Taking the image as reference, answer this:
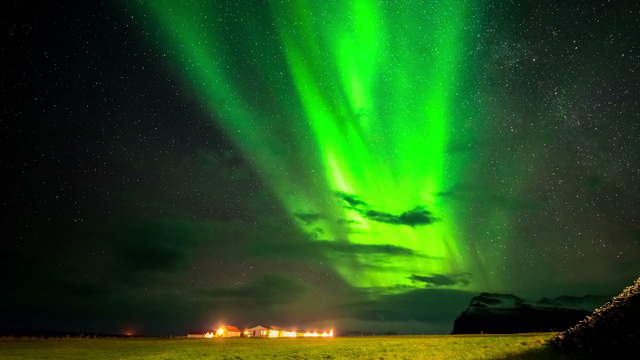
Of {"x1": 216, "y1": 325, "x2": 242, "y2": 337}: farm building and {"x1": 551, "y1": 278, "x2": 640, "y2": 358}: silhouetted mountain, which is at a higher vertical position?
{"x1": 216, "y1": 325, "x2": 242, "y2": 337}: farm building

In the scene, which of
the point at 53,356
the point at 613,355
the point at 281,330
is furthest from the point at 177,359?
the point at 281,330

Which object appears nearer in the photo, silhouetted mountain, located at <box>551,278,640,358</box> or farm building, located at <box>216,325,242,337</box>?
silhouetted mountain, located at <box>551,278,640,358</box>

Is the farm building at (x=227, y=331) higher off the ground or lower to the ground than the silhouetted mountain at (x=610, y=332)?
higher

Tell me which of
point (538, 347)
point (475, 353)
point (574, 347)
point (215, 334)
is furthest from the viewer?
point (215, 334)

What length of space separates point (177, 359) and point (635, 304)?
4181cm

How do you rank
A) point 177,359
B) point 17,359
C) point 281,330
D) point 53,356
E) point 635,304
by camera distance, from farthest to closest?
point 281,330, point 53,356, point 17,359, point 177,359, point 635,304

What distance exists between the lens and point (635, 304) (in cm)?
2750

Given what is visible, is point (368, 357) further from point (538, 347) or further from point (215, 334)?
point (215, 334)

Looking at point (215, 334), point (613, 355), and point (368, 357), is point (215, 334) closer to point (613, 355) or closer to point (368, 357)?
point (368, 357)

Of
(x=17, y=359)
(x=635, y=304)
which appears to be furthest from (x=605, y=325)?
(x=17, y=359)

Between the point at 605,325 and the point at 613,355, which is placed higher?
the point at 605,325

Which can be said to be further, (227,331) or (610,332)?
(227,331)

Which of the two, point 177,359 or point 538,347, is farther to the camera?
point 177,359

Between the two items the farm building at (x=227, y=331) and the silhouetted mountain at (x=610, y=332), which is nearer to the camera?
the silhouetted mountain at (x=610, y=332)
